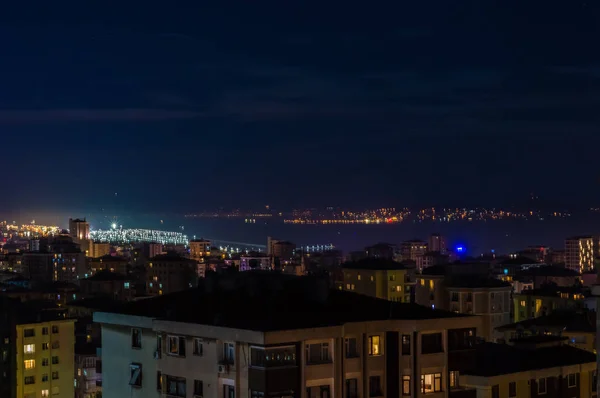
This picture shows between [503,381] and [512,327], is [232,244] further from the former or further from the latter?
[503,381]

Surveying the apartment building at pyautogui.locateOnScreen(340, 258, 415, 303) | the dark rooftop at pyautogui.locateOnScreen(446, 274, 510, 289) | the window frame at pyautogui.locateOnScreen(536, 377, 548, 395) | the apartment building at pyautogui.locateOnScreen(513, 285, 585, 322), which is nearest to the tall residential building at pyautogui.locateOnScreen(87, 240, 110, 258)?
the apartment building at pyautogui.locateOnScreen(340, 258, 415, 303)

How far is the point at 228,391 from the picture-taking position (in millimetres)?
11125

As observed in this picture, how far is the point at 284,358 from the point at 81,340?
23.9 meters

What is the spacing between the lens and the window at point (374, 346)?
11.7 metres

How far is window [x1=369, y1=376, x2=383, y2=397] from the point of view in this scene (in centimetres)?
1169

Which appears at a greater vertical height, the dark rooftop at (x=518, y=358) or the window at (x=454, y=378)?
the dark rooftop at (x=518, y=358)

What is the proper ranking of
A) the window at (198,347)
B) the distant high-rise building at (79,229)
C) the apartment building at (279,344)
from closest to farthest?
the apartment building at (279,344)
the window at (198,347)
the distant high-rise building at (79,229)

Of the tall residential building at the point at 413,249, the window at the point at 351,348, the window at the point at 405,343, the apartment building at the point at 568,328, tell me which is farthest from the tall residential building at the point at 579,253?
the window at the point at 351,348

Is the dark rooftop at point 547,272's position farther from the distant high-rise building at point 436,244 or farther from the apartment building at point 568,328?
the distant high-rise building at point 436,244

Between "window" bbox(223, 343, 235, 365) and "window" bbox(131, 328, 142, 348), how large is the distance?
68.3 inches

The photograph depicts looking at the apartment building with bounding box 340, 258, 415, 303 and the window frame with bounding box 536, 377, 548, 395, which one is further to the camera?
the apartment building with bounding box 340, 258, 415, 303

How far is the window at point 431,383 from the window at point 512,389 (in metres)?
0.83

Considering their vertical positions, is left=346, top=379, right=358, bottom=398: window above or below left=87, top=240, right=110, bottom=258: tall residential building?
above

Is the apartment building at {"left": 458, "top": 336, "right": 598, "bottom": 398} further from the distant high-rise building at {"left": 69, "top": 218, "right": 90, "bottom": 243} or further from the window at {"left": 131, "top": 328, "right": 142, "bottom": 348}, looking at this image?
the distant high-rise building at {"left": 69, "top": 218, "right": 90, "bottom": 243}
